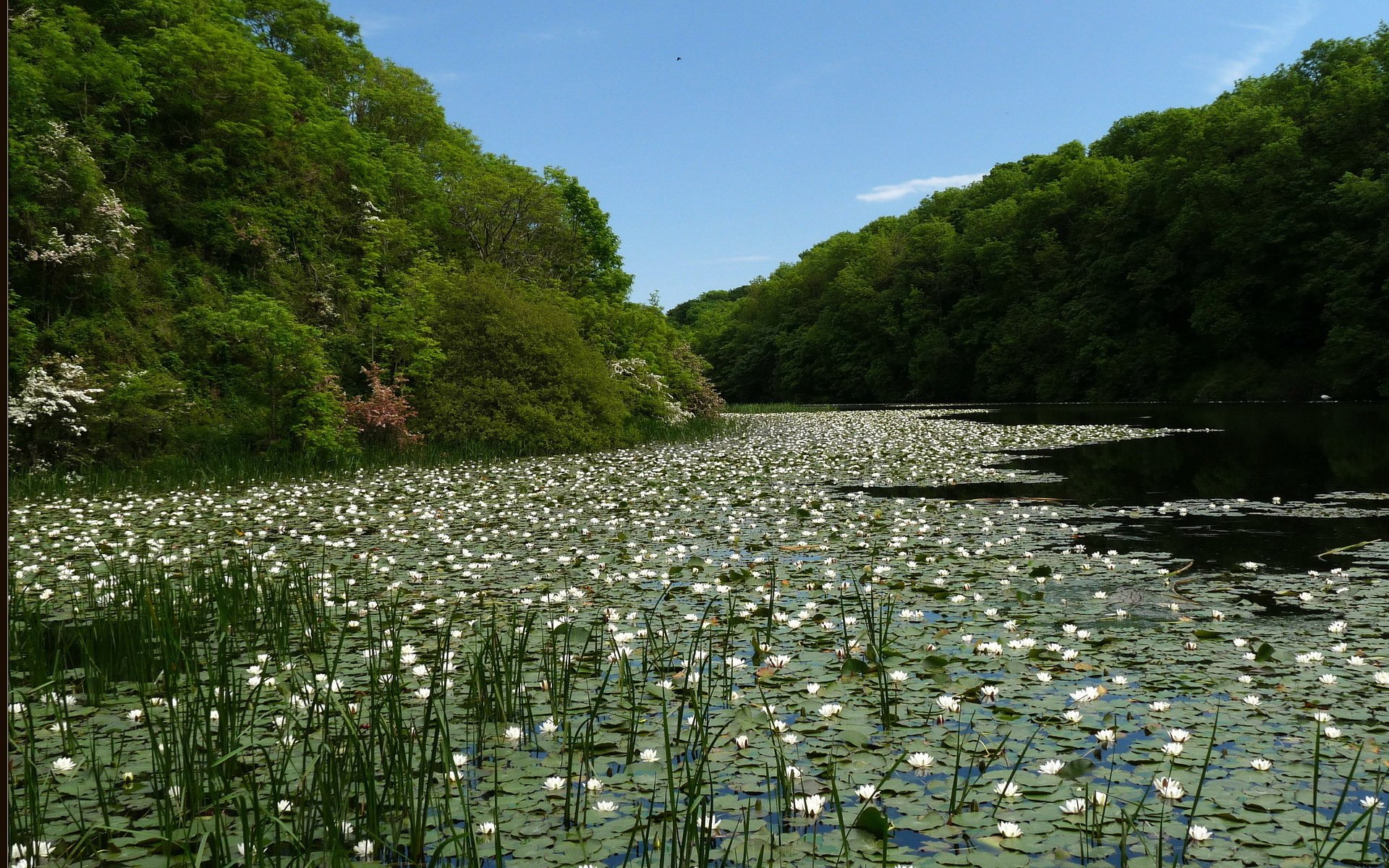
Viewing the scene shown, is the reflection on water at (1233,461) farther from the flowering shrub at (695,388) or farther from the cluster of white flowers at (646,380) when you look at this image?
the flowering shrub at (695,388)

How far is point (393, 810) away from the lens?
3777mm

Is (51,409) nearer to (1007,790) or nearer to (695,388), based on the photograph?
(1007,790)

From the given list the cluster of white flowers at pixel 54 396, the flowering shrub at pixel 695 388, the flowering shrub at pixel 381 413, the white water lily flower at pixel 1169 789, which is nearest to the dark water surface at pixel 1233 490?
the white water lily flower at pixel 1169 789

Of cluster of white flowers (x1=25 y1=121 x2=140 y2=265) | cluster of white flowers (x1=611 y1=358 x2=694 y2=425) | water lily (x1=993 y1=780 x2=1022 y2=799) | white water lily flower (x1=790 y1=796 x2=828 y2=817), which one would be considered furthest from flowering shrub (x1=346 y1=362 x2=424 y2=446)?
water lily (x1=993 y1=780 x2=1022 y2=799)

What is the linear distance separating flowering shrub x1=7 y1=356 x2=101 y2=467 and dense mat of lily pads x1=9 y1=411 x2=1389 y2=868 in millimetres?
6125

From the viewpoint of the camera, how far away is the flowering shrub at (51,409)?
14633 mm

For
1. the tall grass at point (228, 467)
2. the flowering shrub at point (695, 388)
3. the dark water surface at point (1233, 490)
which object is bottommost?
the dark water surface at point (1233, 490)

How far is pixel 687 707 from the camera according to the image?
5086 mm

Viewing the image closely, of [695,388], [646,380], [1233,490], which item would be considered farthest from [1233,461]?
[695,388]

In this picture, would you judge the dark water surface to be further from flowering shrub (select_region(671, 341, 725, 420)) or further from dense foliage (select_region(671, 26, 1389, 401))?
dense foliage (select_region(671, 26, 1389, 401))

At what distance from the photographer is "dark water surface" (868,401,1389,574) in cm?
930

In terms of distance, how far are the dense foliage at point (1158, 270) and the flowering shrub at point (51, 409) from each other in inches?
1973

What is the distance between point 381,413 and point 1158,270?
2062 inches

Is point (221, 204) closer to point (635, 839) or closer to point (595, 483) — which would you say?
point (595, 483)
